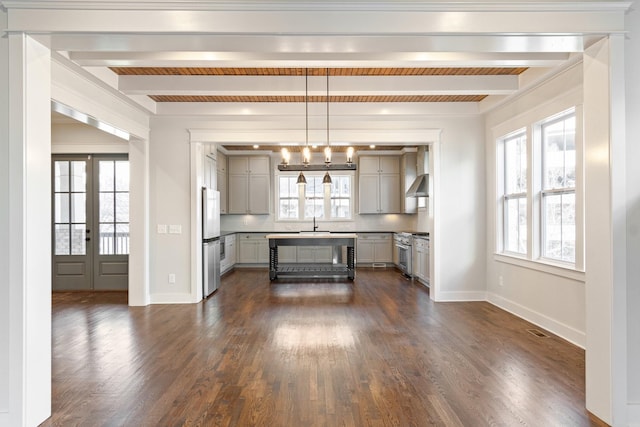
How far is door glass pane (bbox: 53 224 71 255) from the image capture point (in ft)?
22.4

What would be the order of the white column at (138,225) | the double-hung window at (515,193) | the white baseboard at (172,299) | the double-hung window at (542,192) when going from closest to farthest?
the double-hung window at (542,192), the double-hung window at (515,193), the white column at (138,225), the white baseboard at (172,299)

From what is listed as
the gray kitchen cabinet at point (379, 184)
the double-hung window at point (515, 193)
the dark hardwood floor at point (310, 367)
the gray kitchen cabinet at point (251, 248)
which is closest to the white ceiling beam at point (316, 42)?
the dark hardwood floor at point (310, 367)

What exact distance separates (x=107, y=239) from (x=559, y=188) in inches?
270

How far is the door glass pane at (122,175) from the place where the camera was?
6812mm

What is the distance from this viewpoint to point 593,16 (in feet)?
8.18

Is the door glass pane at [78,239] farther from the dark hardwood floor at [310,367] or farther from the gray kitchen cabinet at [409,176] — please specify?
the gray kitchen cabinet at [409,176]

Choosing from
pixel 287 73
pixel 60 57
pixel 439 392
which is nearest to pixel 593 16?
pixel 439 392

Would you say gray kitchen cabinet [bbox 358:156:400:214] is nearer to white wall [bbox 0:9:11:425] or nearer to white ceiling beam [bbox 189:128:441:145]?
white ceiling beam [bbox 189:128:441:145]

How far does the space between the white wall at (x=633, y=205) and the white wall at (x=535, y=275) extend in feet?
4.71

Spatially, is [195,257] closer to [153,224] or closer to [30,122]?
[153,224]

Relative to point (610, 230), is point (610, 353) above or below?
below

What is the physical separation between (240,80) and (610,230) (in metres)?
4.07

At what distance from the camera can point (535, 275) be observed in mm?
4676

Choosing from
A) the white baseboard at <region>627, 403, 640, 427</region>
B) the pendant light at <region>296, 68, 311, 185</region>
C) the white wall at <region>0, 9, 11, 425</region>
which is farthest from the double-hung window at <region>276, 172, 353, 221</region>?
the white baseboard at <region>627, 403, 640, 427</region>
